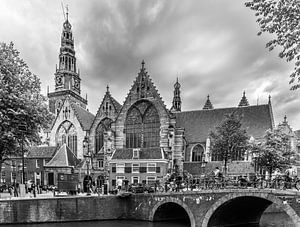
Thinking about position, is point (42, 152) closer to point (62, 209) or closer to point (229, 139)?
point (62, 209)

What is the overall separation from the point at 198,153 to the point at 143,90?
14.2 meters

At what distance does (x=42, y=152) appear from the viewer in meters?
49.3

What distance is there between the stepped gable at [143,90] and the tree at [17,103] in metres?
20.5

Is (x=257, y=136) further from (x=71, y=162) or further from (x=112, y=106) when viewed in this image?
(x=71, y=162)

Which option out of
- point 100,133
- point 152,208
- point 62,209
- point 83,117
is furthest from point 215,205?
point 83,117

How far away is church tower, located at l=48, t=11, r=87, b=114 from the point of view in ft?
254

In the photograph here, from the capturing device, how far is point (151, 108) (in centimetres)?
4566

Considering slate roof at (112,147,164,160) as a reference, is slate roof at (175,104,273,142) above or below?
above

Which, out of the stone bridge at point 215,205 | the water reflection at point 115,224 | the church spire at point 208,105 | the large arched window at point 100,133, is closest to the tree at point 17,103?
the water reflection at point 115,224

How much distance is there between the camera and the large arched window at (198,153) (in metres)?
48.3

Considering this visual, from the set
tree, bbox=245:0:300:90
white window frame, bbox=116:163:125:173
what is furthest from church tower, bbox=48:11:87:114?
tree, bbox=245:0:300:90

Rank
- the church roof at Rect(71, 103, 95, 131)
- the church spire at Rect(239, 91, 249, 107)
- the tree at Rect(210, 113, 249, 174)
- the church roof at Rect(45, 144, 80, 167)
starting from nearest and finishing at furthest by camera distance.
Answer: the tree at Rect(210, 113, 249, 174) → the church roof at Rect(45, 144, 80, 167) → the church roof at Rect(71, 103, 95, 131) → the church spire at Rect(239, 91, 249, 107)

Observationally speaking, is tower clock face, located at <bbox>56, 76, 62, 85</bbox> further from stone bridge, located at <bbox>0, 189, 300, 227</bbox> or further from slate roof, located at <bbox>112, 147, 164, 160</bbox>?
stone bridge, located at <bbox>0, 189, 300, 227</bbox>

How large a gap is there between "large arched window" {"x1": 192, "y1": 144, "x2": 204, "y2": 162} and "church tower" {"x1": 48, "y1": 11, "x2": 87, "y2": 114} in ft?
139
